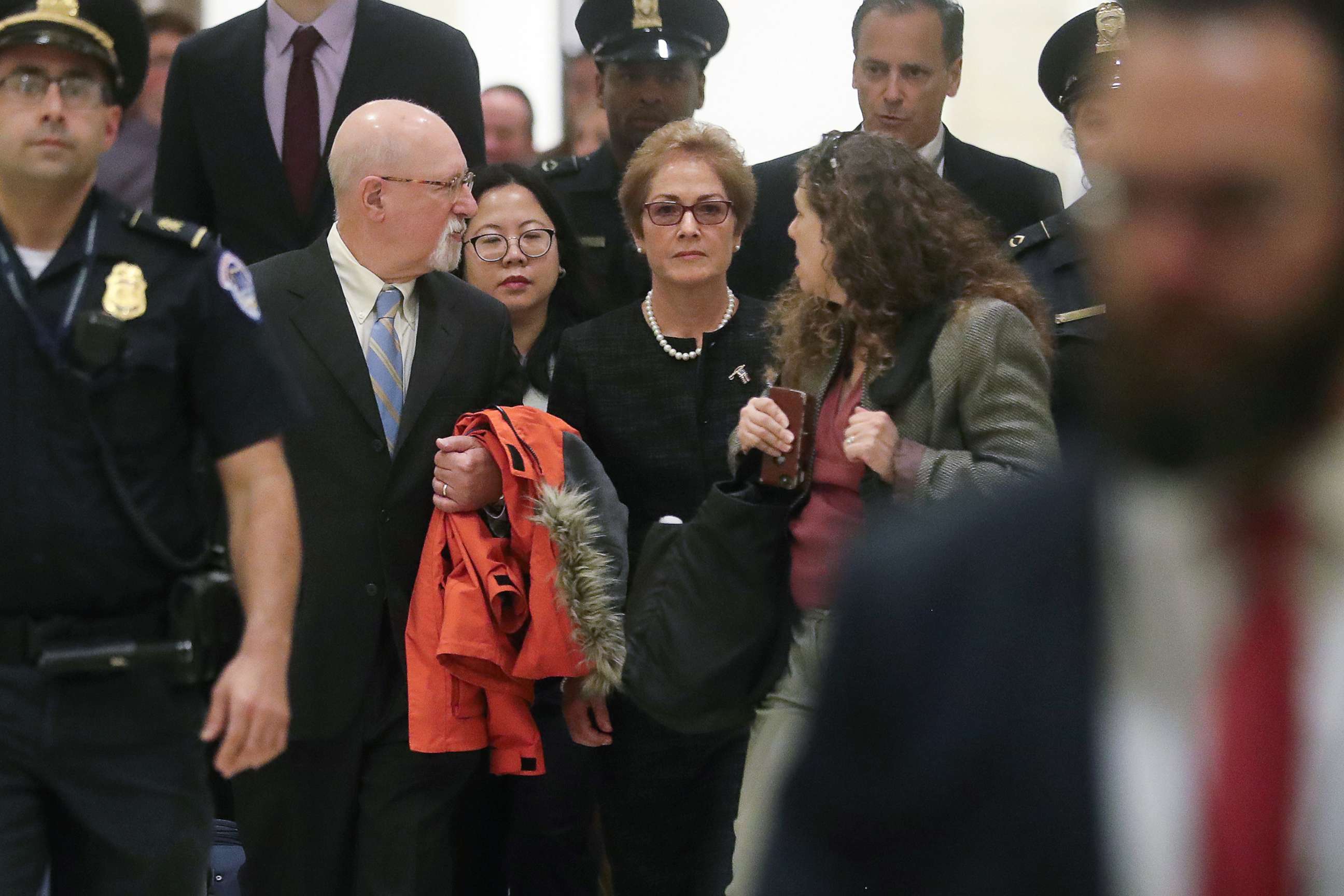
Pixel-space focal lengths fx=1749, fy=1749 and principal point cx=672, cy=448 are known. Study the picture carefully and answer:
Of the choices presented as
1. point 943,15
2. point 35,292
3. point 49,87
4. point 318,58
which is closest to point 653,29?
point 943,15

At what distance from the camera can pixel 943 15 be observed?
13.4 ft

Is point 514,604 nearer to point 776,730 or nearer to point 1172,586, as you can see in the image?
point 776,730

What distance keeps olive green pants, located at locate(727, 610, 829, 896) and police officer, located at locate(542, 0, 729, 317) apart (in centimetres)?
143

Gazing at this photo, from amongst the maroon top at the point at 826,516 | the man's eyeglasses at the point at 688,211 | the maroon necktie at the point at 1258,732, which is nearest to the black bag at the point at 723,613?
the maroon top at the point at 826,516

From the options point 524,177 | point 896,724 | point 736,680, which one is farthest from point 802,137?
point 896,724

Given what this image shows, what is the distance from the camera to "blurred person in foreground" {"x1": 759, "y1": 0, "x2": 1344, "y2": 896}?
Answer: 811 mm

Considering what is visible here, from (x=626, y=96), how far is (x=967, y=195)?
88cm

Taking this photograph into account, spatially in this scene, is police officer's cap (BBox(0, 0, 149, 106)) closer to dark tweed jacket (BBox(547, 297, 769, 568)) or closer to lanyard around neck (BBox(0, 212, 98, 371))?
lanyard around neck (BBox(0, 212, 98, 371))

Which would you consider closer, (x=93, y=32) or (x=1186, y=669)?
(x=1186, y=669)

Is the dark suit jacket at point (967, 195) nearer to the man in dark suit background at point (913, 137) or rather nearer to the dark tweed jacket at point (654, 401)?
the man in dark suit background at point (913, 137)

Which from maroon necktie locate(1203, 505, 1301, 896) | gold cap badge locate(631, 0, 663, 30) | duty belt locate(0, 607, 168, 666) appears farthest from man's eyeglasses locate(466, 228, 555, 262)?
maroon necktie locate(1203, 505, 1301, 896)

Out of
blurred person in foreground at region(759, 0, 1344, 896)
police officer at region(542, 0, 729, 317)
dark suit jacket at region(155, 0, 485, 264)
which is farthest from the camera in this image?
police officer at region(542, 0, 729, 317)

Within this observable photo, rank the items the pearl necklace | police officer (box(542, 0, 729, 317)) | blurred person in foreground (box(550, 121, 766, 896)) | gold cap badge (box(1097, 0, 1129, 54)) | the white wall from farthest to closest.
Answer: the white wall < police officer (box(542, 0, 729, 317)) < gold cap badge (box(1097, 0, 1129, 54)) < the pearl necklace < blurred person in foreground (box(550, 121, 766, 896))

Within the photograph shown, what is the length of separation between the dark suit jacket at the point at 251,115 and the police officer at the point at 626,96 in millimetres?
363
